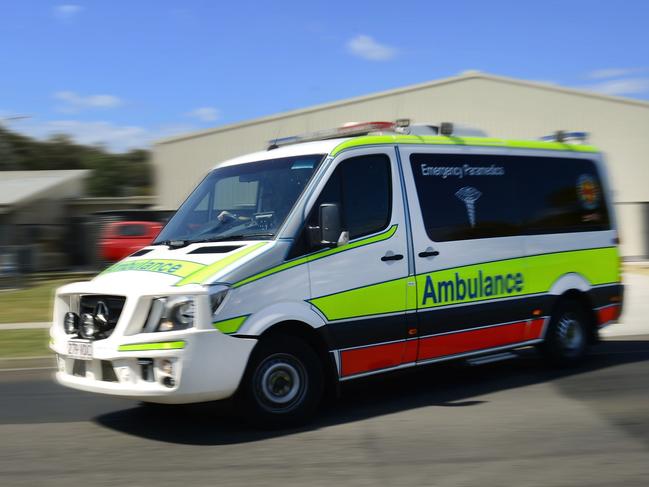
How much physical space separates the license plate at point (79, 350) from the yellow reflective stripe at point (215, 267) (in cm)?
93

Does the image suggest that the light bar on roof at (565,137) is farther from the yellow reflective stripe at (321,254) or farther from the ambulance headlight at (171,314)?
the ambulance headlight at (171,314)

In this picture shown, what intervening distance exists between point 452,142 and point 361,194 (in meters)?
1.48

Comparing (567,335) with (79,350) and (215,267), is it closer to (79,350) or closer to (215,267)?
(215,267)

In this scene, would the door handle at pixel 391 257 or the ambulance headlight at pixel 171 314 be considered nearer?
the ambulance headlight at pixel 171 314

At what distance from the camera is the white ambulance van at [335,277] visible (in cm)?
591

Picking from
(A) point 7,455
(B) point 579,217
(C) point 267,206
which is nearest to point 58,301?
(A) point 7,455

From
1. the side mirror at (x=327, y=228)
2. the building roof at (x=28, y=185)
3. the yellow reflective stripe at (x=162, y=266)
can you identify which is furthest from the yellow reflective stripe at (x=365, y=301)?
the building roof at (x=28, y=185)

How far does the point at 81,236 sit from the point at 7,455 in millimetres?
18708

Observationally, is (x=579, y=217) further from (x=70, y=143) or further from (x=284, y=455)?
(x=70, y=143)

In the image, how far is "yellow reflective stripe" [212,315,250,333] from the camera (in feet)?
19.3

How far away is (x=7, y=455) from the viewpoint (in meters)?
5.78

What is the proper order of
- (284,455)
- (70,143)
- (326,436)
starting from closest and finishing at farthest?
(284,455)
(326,436)
(70,143)

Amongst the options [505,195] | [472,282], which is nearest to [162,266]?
[472,282]

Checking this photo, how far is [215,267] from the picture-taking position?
19.9 ft
